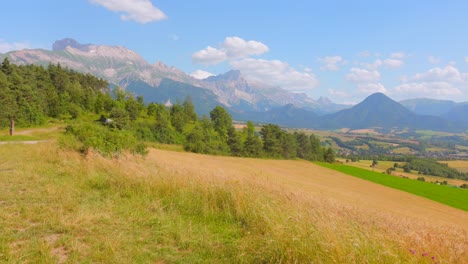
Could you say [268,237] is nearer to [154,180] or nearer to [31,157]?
[154,180]

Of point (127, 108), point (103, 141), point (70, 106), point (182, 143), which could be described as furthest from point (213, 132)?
point (103, 141)

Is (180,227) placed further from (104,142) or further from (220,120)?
(220,120)

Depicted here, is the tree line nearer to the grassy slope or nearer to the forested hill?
the forested hill

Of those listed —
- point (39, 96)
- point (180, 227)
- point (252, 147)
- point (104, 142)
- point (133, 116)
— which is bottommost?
point (252, 147)

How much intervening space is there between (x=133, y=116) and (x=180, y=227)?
83.9 metres

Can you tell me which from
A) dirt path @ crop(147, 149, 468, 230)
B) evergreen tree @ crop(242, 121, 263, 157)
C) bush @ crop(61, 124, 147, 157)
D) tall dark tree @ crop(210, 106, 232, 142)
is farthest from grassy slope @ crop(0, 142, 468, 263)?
tall dark tree @ crop(210, 106, 232, 142)

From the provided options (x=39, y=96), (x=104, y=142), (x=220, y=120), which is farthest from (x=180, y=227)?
(x=220, y=120)

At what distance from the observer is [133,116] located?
8481 centimetres

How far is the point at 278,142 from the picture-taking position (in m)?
93.2

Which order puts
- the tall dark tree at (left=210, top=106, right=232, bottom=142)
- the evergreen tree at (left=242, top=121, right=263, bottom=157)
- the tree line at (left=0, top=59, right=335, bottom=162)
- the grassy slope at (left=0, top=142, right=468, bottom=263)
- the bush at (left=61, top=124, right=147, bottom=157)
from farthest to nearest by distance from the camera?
1. the tall dark tree at (left=210, top=106, right=232, bottom=142)
2. the evergreen tree at (left=242, top=121, right=263, bottom=157)
3. the tree line at (left=0, top=59, right=335, bottom=162)
4. the bush at (left=61, top=124, right=147, bottom=157)
5. the grassy slope at (left=0, top=142, right=468, bottom=263)

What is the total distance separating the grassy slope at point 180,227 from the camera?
182 inches

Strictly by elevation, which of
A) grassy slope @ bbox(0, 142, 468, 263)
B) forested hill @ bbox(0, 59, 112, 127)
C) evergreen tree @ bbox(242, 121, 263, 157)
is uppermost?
forested hill @ bbox(0, 59, 112, 127)

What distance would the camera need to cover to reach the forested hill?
5812cm

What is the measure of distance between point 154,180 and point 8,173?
6.83 m
